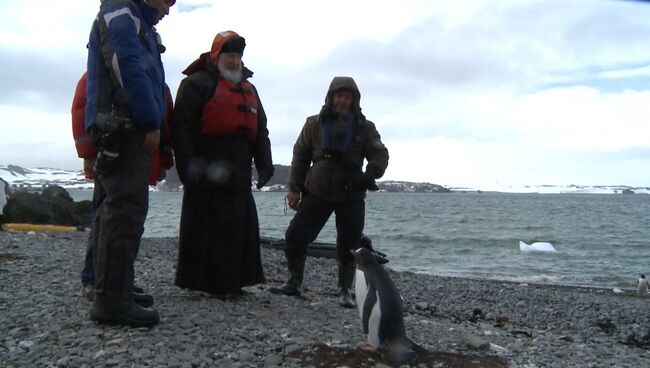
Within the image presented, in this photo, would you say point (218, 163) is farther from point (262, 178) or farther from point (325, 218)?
point (325, 218)

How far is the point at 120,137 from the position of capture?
400 centimetres

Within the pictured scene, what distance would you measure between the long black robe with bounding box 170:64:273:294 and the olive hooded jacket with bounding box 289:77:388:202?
0.70m

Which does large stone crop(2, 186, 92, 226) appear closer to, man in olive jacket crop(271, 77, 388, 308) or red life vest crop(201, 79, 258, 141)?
man in olive jacket crop(271, 77, 388, 308)

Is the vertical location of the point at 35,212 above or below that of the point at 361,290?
below

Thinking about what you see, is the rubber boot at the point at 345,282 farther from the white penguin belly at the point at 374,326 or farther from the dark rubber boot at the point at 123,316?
the dark rubber boot at the point at 123,316

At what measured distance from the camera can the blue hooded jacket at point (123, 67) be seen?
3924 millimetres

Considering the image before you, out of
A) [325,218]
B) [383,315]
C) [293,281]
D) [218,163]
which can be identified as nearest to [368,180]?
[325,218]

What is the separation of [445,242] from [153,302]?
84.7ft

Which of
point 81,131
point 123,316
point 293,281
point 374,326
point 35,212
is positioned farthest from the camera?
point 35,212

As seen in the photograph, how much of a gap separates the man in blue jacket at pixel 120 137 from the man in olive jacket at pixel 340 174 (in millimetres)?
2228

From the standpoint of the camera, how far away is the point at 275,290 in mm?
6391

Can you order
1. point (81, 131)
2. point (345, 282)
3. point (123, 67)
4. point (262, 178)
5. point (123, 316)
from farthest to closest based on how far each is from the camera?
point (345, 282) → point (262, 178) → point (81, 131) → point (123, 316) → point (123, 67)

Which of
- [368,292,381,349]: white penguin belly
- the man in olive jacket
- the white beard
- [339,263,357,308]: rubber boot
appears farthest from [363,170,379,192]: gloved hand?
[368,292,381,349]: white penguin belly

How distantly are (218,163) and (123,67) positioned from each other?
167 cm
